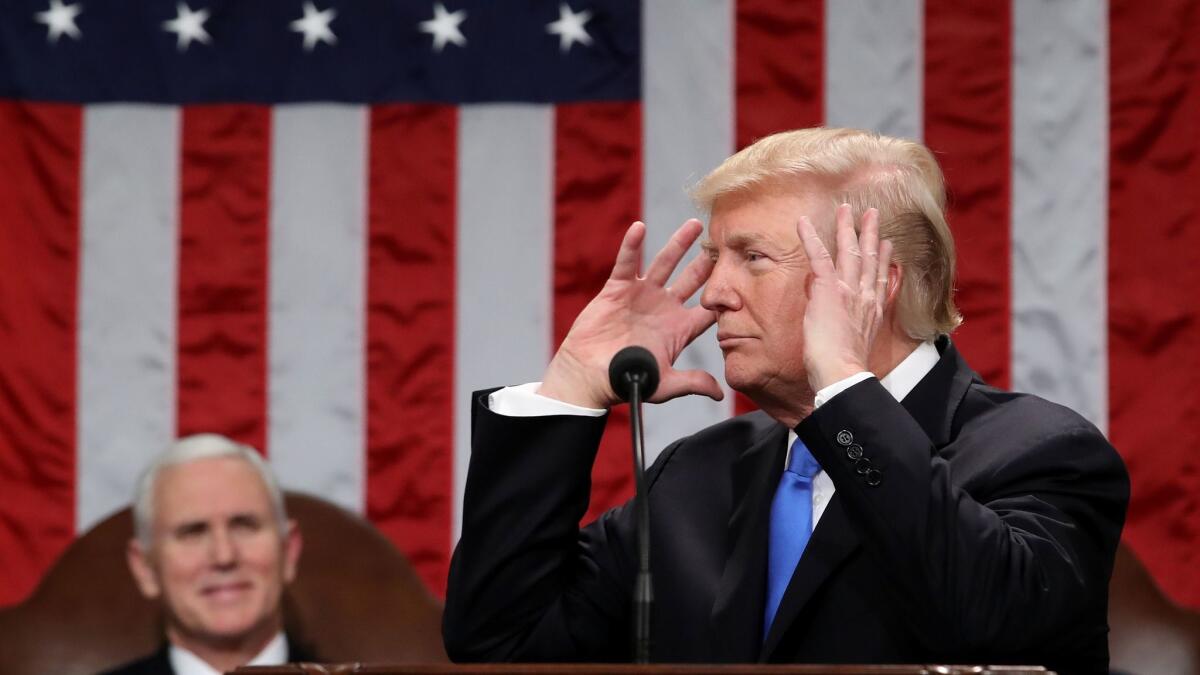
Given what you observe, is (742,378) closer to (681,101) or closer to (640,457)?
(640,457)

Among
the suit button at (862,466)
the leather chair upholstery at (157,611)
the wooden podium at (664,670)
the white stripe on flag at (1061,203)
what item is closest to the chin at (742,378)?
the suit button at (862,466)

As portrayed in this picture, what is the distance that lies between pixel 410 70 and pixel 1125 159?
5.47 ft

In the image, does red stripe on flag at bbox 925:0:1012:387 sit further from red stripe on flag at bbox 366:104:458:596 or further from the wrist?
the wrist

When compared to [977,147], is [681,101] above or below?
above

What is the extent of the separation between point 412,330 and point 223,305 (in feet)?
1.49

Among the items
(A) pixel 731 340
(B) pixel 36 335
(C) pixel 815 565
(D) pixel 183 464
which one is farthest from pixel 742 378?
(B) pixel 36 335

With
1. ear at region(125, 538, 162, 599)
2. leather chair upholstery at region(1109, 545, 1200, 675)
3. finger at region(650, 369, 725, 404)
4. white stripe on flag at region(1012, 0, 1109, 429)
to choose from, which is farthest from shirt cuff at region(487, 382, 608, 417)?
white stripe on flag at region(1012, 0, 1109, 429)

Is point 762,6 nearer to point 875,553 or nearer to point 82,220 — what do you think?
point 82,220

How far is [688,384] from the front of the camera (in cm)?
219

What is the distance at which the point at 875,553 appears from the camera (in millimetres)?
1757

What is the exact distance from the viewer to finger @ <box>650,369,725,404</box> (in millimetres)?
2168

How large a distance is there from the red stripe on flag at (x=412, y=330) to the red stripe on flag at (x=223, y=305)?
264 mm

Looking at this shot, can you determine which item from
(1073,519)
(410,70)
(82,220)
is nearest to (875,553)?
(1073,519)

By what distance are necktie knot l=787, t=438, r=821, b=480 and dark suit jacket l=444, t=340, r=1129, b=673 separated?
3 cm
